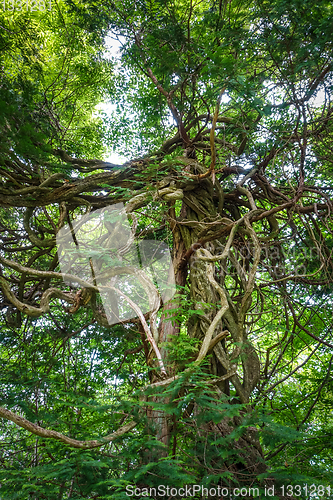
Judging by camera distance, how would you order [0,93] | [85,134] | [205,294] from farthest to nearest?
1. [85,134]
2. [205,294]
3. [0,93]

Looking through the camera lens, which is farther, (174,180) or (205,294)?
(174,180)

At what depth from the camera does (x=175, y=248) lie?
323 centimetres

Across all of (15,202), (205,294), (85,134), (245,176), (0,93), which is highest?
(85,134)

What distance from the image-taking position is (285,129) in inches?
110

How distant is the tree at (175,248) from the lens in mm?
1510

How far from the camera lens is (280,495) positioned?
1.34m

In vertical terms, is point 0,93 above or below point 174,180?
below

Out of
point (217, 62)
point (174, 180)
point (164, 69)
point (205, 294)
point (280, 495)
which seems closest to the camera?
point (280, 495)

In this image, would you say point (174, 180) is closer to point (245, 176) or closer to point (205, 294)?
point (245, 176)

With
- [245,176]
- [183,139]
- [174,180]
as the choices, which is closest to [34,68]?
[183,139]

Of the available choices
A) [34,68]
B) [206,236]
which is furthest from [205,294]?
[34,68]

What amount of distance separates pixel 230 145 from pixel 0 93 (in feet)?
7.53

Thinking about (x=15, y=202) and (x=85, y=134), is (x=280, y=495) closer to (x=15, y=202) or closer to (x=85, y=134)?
(x=15, y=202)

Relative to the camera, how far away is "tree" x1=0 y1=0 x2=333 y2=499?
1.51m
